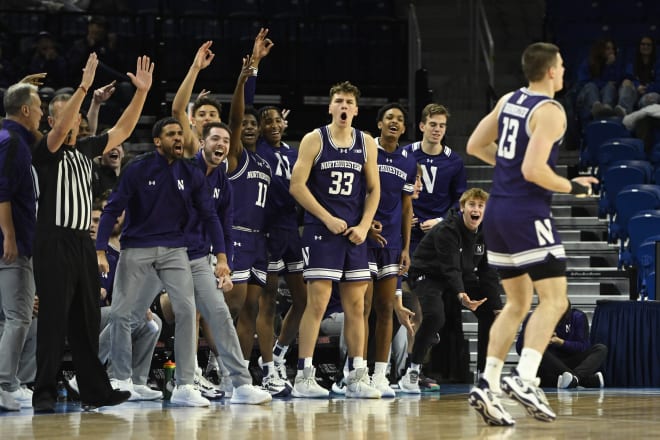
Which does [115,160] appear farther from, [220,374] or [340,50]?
[340,50]

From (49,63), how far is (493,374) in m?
8.91

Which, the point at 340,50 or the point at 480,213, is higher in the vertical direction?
the point at 340,50

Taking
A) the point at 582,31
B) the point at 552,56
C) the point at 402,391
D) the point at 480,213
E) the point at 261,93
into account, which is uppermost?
the point at 582,31

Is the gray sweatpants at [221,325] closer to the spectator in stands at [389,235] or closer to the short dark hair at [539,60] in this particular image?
the spectator in stands at [389,235]

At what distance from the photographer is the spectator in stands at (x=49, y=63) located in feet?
44.7

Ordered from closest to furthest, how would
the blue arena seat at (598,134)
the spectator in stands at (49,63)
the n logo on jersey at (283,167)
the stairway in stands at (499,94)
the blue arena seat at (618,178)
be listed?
the n logo on jersey at (283,167) < the stairway in stands at (499,94) < the spectator in stands at (49,63) < the blue arena seat at (618,178) < the blue arena seat at (598,134)

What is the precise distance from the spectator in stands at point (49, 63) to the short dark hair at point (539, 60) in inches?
326

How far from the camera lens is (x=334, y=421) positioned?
6.48 m

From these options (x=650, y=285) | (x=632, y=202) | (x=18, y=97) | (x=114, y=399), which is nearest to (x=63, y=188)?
(x=18, y=97)

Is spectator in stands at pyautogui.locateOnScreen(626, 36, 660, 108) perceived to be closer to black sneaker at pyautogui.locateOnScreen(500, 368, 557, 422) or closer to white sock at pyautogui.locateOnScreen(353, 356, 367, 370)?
white sock at pyautogui.locateOnScreen(353, 356, 367, 370)

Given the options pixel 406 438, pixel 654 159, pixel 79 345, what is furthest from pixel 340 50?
pixel 406 438

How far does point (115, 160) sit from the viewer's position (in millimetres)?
9906

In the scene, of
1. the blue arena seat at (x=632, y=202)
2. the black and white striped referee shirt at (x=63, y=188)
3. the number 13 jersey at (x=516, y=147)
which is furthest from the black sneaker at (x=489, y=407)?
the blue arena seat at (x=632, y=202)

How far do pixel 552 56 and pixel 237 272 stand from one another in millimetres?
3100
